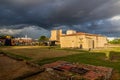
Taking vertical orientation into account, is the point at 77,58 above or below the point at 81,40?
below

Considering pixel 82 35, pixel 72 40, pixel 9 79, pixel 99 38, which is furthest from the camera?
pixel 99 38

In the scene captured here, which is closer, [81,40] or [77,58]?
[77,58]

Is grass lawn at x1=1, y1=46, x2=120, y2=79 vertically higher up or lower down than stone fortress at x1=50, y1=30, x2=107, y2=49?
lower down

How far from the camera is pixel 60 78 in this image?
11438 millimetres

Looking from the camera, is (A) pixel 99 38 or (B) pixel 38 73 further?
(A) pixel 99 38

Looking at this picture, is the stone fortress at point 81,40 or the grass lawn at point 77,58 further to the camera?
the stone fortress at point 81,40

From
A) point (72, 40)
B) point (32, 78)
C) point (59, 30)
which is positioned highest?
point (59, 30)

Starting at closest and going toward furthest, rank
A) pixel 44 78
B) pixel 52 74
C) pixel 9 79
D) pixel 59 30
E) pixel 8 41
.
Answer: pixel 9 79, pixel 44 78, pixel 52 74, pixel 8 41, pixel 59 30

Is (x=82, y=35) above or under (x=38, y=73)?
above

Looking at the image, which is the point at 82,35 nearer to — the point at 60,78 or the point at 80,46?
the point at 80,46

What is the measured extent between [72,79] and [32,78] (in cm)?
325

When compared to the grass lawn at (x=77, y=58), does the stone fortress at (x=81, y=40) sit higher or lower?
higher

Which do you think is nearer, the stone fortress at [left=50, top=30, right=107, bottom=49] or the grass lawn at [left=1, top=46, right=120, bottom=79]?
the grass lawn at [left=1, top=46, right=120, bottom=79]

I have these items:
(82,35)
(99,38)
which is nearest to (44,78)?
(82,35)
